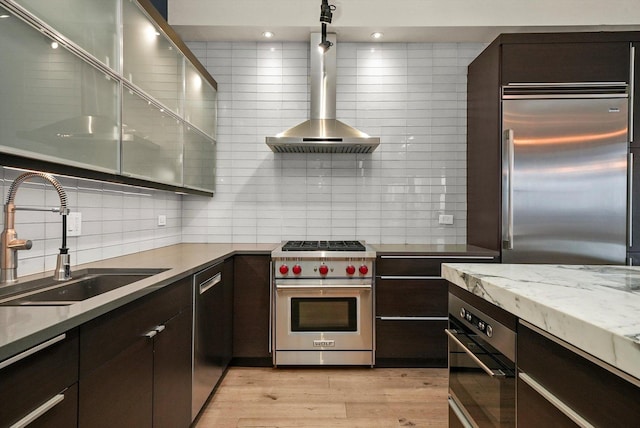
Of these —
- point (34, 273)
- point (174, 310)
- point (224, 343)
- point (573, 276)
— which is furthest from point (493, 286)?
point (224, 343)

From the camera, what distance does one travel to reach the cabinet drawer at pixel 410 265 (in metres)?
2.85

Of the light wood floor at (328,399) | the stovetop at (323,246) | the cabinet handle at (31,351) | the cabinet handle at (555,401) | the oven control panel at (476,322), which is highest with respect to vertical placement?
the stovetop at (323,246)

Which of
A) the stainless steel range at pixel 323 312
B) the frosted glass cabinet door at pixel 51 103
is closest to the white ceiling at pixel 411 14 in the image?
the frosted glass cabinet door at pixel 51 103

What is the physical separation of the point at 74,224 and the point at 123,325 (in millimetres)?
940

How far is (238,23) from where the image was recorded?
3.14 m

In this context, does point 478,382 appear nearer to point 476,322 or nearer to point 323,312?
point 476,322

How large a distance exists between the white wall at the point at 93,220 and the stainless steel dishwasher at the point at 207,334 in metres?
0.62

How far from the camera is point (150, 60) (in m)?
2.13

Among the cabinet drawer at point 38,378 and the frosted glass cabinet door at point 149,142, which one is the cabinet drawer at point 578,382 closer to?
the cabinet drawer at point 38,378

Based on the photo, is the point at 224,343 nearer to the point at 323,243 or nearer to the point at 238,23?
the point at 323,243

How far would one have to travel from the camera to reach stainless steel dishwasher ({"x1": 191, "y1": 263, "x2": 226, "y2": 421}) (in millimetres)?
2055

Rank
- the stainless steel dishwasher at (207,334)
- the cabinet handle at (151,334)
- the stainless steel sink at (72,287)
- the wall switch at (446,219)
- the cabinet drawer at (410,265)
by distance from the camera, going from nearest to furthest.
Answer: the stainless steel sink at (72,287) → the cabinet handle at (151,334) → the stainless steel dishwasher at (207,334) → the cabinet drawer at (410,265) → the wall switch at (446,219)

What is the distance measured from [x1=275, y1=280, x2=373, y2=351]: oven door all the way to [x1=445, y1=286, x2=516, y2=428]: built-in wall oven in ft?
4.18

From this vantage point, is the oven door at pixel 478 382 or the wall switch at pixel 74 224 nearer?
the oven door at pixel 478 382
